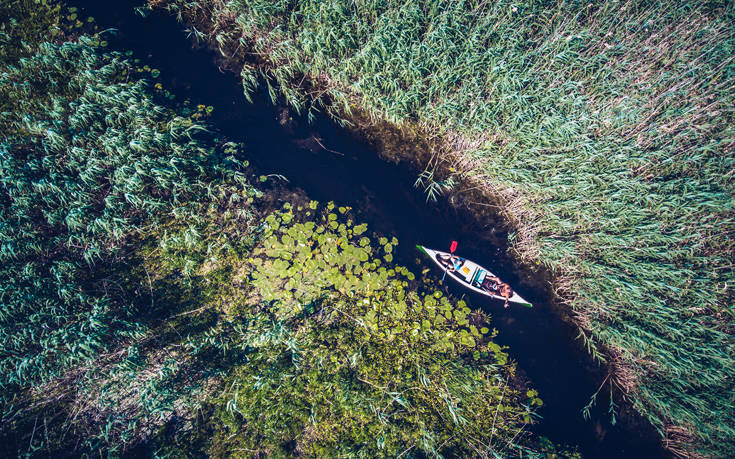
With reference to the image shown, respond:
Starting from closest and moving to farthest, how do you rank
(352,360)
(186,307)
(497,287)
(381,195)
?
(352,360) < (186,307) < (497,287) < (381,195)

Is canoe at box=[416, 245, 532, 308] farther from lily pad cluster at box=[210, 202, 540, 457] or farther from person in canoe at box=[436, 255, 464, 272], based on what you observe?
lily pad cluster at box=[210, 202, 540, 457]

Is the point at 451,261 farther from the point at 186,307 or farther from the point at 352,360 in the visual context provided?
the point at 186,307

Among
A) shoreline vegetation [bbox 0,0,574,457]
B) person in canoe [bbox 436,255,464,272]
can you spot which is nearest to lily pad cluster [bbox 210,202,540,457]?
shoreline vegetation [bbox 0,0,574,457]

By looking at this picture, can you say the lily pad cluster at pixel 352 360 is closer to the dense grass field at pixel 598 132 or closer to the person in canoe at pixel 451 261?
the person in canoe at pixel 451 261

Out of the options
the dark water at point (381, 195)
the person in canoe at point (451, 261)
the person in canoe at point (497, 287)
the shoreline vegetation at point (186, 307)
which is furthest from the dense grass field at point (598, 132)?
the shoreline vegetation at point (186, 307)

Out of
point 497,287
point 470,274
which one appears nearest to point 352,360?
point 470,274

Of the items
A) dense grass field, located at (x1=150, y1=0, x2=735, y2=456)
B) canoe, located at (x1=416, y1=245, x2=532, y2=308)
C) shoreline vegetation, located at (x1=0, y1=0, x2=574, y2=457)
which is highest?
dense grass field, located at (x1=150, y1=0, x2=735, y2=456)
